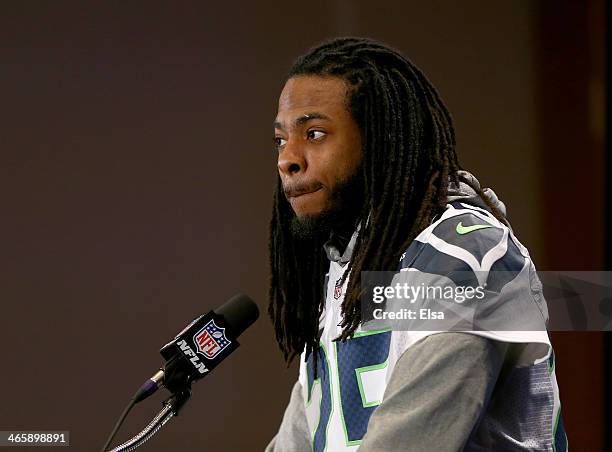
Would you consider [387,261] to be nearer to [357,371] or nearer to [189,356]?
[357,371]

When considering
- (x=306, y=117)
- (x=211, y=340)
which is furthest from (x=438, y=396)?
(x=306, y=117)

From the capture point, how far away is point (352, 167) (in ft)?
4.21

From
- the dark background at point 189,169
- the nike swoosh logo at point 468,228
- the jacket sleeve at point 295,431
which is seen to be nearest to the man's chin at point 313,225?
the nike swoosh logo at point 468,228

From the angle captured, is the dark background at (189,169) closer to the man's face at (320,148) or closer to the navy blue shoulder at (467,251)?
the man's face at (320,148)

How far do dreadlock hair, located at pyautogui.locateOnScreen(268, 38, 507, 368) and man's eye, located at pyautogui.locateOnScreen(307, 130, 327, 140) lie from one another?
0.06 metres

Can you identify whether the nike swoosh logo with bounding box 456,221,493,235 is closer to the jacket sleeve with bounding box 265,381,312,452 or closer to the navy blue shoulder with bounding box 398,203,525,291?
the navy blue shoulder with bounding box 398,203,525,291

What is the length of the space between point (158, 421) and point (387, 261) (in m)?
0.38

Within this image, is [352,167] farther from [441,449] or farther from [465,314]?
[441,449]

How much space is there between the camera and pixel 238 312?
127 cm

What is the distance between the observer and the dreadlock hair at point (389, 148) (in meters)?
1.23

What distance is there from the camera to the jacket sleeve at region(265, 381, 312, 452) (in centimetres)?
151

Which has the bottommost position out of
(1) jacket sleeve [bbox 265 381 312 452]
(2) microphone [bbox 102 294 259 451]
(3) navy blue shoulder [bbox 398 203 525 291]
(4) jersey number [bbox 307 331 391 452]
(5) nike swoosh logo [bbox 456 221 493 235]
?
(1) jacket sleeve [bbox 265 381 312 452]

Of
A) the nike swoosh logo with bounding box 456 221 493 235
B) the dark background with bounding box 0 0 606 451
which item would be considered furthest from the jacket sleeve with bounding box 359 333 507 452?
the dark background with bounding box 0 0 606 451

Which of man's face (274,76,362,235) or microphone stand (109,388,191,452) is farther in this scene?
man's face (274,76,362,235)
